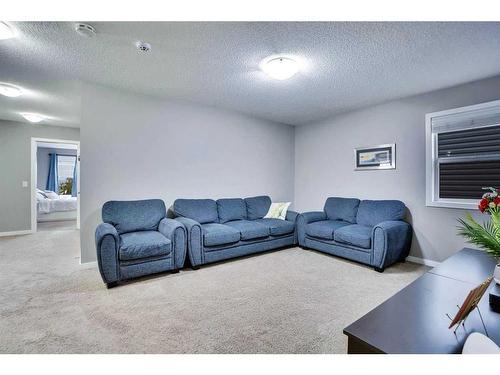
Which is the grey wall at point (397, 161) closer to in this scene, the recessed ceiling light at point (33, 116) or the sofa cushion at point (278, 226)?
the sofa cushion at point (278, 226)

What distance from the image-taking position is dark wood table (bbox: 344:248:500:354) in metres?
0.96

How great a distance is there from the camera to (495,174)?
2830 millimetres

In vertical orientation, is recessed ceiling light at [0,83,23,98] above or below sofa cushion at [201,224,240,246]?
above

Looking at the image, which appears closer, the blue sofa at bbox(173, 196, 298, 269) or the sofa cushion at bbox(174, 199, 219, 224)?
the blue sofa at bbox(173, 196, 298, 269)

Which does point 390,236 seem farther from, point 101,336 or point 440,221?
point 101,336

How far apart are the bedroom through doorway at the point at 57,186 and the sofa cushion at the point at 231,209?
170 inches

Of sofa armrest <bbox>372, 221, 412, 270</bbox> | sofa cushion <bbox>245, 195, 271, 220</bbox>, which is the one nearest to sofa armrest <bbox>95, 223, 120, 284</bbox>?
sofa cushion <bbox>245, 195, 271, 220</bbox>

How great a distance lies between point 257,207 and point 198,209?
113cm

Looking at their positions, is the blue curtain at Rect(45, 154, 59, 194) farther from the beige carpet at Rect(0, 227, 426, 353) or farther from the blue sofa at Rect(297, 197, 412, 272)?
the blue sofa at Rect(297, 197, 412, 272)

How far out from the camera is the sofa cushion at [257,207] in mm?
4180

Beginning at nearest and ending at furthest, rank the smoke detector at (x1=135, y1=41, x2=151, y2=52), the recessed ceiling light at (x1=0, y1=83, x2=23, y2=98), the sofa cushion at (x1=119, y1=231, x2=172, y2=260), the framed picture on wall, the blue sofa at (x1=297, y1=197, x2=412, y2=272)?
1. the smoke detector at (x1=135, y1=41, x2=151, y2=52)
2. the sofa cushion at (x1=119, y1=231, x2=172, y2=260)
3. the blue sofa at (x1=297, y1=197, x2=412, y2=272)
4. the recessed ceiling light at (x1=0, y1=83, x2=23, y2=98)
5. the framed picture on wall

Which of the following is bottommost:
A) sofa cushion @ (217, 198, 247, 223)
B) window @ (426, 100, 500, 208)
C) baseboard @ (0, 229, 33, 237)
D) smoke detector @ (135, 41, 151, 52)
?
baseboard @ (0, 229, 33, 237)

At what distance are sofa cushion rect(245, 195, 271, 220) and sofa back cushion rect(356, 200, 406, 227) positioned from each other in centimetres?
159
